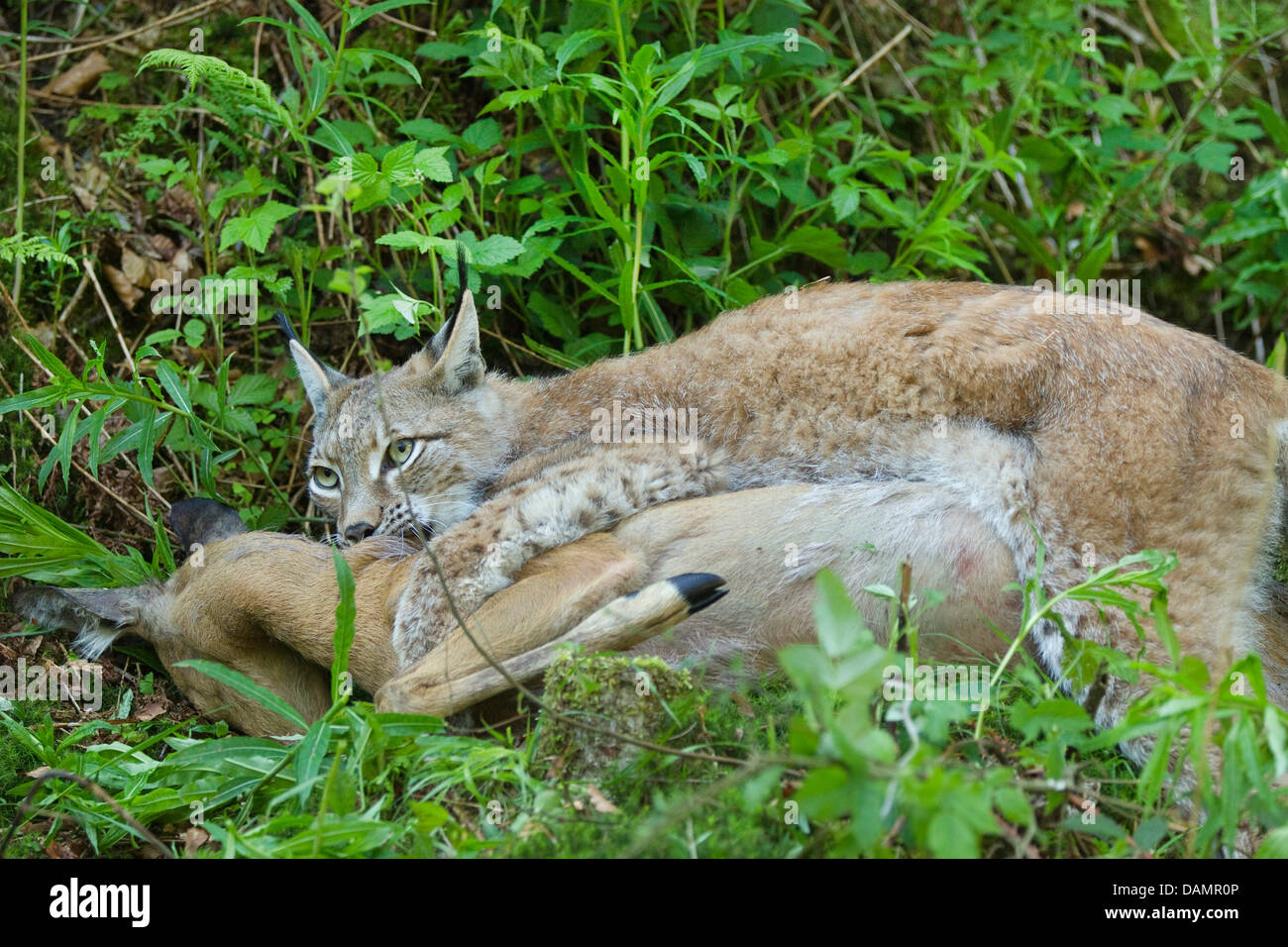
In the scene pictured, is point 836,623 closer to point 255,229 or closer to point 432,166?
point 432,166

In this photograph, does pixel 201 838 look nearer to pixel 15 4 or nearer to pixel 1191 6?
pixel 15 4

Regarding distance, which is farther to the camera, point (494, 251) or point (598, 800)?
point (494, 251)

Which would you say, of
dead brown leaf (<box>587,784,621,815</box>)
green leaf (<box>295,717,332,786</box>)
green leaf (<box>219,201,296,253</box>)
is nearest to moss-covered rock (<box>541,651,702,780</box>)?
dead brown leaf (<box>587,784,621,815</box>)

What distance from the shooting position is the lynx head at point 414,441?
17.4ft

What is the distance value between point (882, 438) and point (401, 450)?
2.13 metres

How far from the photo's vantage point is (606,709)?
3.76 meters

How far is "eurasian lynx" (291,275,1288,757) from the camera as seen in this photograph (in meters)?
4.30

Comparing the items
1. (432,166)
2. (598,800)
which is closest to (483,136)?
(432,166)

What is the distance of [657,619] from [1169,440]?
6.50 ft

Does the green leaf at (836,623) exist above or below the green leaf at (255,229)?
below

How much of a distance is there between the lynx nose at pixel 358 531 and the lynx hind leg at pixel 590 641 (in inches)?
41.0

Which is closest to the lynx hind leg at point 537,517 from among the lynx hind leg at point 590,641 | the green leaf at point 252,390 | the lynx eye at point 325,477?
the lynx hind leg at point 590,641

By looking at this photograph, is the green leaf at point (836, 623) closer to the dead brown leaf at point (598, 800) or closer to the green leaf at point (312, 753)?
the dead brown leaf at point (598, 800)

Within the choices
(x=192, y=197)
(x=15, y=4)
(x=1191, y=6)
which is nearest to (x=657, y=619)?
(x=192, y=197)
